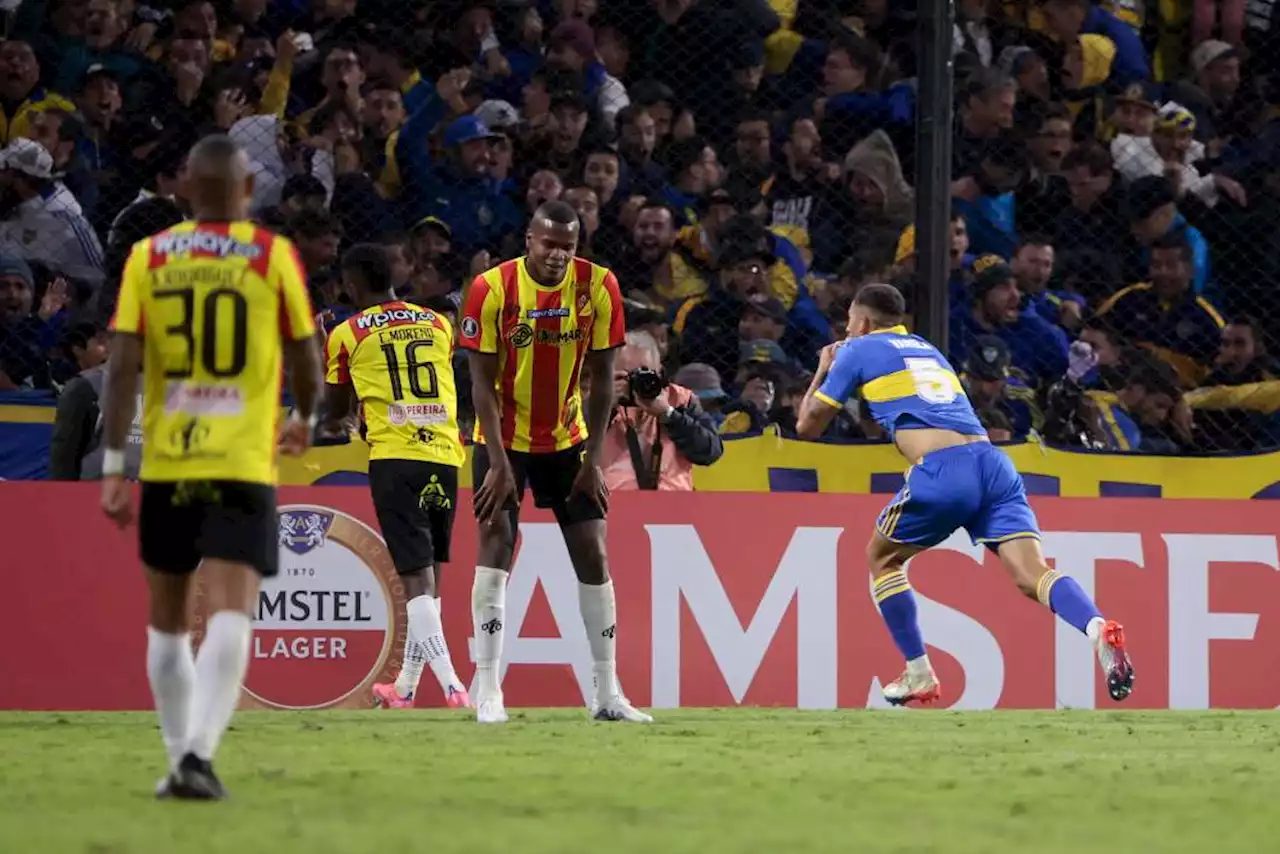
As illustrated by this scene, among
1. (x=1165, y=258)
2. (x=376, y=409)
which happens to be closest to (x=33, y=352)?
(x=376, y=409)

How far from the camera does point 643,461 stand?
35.0 ft

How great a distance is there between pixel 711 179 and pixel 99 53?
3622mm

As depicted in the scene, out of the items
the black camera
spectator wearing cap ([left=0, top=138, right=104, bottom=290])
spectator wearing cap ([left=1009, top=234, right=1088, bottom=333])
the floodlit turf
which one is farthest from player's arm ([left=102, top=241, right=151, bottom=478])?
spectator wearing cap ([left=1009, top=234, right=1088, bottom=333])

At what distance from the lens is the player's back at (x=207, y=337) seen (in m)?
5.11

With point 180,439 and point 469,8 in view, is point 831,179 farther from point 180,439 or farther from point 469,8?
point 180,439

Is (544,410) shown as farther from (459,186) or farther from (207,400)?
(459,186)

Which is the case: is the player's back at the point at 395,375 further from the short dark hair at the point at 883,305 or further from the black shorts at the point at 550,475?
the short dark hair at the point at 883,305

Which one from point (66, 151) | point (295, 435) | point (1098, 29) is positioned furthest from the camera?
point (1098, 29)

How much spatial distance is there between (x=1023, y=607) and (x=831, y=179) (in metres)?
3.20

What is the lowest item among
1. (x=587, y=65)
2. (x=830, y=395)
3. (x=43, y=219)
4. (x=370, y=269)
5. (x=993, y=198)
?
(x=830, y=395)

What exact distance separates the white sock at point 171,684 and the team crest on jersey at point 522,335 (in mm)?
3239


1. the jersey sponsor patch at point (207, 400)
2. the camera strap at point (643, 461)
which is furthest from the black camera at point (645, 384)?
the jersey sponsor patch at point (207, 400)

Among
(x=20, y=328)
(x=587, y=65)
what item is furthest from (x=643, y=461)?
(x=20, y=328)

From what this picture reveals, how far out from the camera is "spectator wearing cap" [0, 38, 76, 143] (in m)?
11.5
